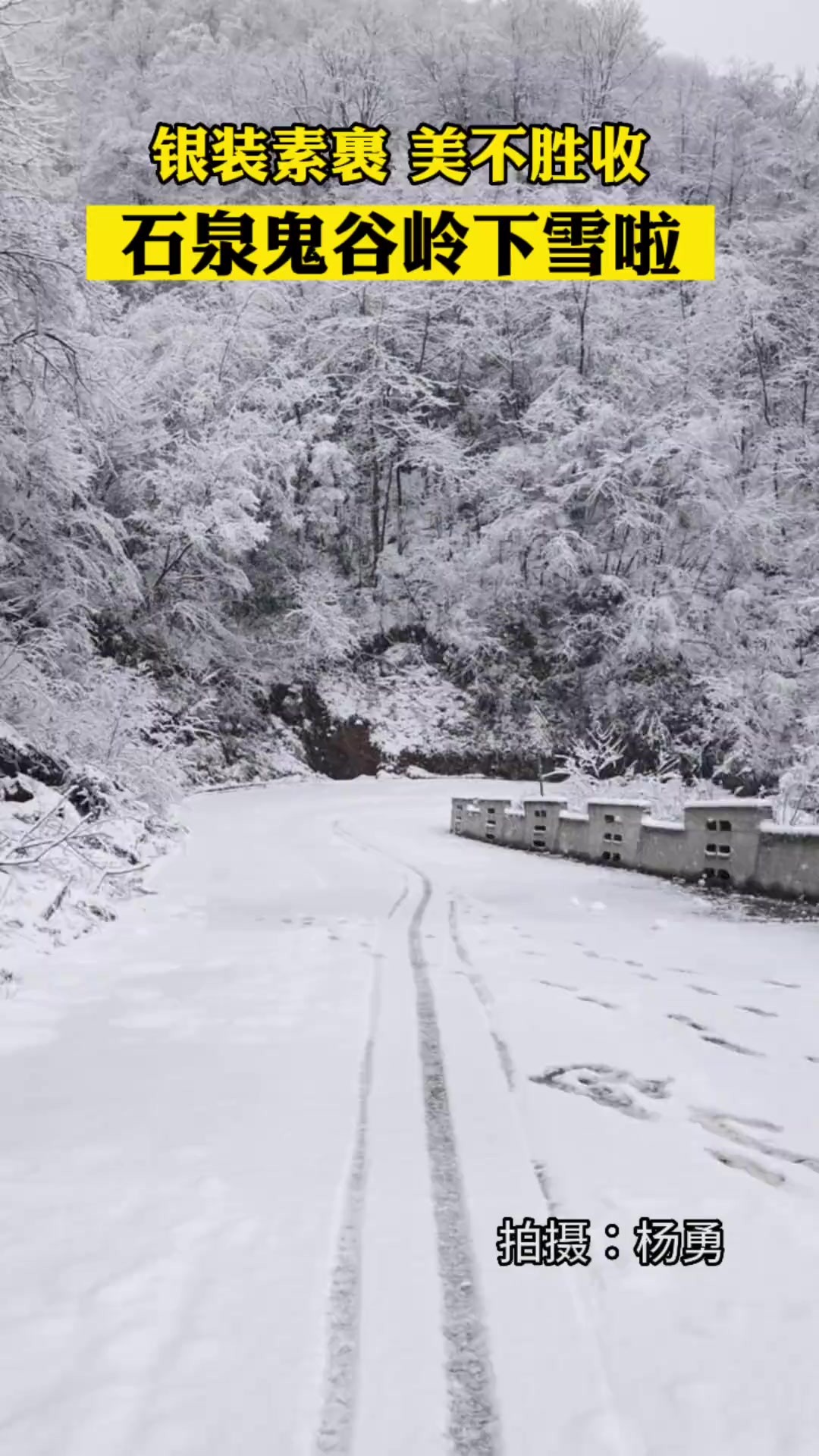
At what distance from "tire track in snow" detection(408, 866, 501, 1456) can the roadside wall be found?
6.43 metres

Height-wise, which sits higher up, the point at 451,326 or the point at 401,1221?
the point at 451,326

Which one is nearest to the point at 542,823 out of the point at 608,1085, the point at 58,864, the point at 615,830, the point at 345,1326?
the point at 615,830

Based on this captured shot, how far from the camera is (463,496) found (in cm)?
3472

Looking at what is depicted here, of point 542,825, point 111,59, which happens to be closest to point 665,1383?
point 542,825

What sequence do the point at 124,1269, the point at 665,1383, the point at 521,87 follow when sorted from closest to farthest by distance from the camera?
the point at 665,1383, the point at 124,1269, the point at 521,87

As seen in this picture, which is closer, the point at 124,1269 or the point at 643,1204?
the point at 124,1269

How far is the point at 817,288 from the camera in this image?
3472cm

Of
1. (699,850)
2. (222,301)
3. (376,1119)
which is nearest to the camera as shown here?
(376,1119)

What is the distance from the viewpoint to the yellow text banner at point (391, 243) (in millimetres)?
19656

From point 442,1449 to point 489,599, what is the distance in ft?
104

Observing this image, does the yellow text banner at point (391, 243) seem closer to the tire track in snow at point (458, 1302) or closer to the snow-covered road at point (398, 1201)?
the snow-covered road at point (398, 1201)

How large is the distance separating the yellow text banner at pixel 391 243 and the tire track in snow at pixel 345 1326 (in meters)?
18.5

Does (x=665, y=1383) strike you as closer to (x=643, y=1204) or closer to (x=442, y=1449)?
(x=442, y=1449)

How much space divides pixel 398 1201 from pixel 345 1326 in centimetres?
60
